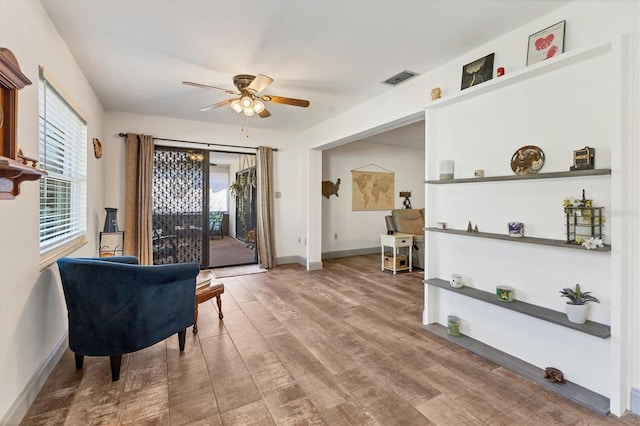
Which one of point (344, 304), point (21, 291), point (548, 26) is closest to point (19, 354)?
point (21, 291)

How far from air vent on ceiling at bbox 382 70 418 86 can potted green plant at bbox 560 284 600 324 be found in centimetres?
239

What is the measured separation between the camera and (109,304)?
2.05 metres

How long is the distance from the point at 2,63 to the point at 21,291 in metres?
1.33

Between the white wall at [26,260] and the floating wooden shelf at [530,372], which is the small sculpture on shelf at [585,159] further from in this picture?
the white wall at [26,260]

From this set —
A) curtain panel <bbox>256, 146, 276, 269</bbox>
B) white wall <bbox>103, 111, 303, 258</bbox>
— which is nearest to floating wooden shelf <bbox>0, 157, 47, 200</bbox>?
white wall <bbox>103, 111, 303, 258</bbox>

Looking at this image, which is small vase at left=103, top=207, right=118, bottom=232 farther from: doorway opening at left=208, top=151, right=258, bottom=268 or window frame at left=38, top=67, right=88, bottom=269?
doorway opening at left=208, top=151, right=258, bottom=268

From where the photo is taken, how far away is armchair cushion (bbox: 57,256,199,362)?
2.04m

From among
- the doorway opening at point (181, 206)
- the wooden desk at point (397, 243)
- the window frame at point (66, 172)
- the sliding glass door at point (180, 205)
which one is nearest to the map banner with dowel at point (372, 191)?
the wooden desk at point (397, 243)

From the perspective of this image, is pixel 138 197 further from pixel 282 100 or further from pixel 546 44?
pixel 546 44

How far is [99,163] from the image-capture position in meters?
4.11

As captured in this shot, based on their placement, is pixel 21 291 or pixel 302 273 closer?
pixel 21 291

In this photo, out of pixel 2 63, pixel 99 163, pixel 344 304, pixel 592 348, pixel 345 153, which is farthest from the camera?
pixel 345 153

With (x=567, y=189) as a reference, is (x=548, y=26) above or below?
above

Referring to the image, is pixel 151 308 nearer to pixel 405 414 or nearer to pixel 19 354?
pixel 19 354
